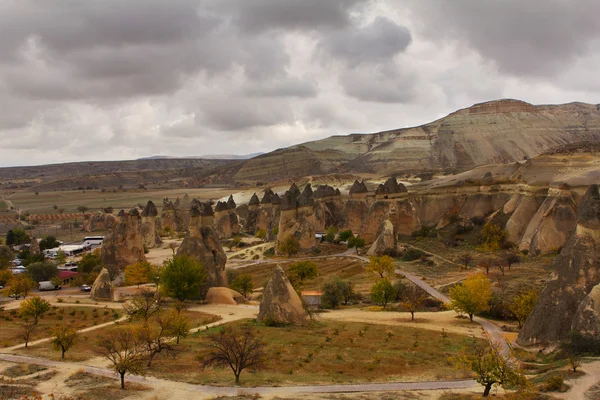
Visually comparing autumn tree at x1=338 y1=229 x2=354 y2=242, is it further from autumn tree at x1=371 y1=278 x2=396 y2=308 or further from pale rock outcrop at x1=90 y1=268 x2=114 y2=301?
pale rock outcrop at x1=90 y1=268 x2=114 y2=301

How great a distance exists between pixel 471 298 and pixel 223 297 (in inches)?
642

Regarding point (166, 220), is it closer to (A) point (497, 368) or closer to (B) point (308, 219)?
(B) point (308, 219)

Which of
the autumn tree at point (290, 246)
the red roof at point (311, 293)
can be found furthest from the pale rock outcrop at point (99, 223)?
the red roof at point (311, 293)

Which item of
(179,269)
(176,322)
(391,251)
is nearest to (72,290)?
(179,269)

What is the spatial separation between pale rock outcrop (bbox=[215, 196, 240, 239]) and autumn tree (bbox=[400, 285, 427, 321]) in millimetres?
39224

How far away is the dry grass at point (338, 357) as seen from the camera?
65.3 ft

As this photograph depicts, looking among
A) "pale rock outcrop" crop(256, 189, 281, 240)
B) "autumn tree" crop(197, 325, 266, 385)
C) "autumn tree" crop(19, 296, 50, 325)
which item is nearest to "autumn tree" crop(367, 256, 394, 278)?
"autumn tree" crop(197, 325, 266, 385)

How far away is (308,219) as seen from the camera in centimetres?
6019

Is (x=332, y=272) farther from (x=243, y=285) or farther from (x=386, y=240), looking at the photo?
(x=243, y=285)

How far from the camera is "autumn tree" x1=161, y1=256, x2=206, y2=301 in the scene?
1409 inches

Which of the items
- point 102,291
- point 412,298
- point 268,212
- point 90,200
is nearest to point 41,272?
point 102,291

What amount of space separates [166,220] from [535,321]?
227 ft

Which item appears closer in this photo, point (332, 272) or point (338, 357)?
point (338, 357)

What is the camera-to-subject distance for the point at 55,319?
107ft
